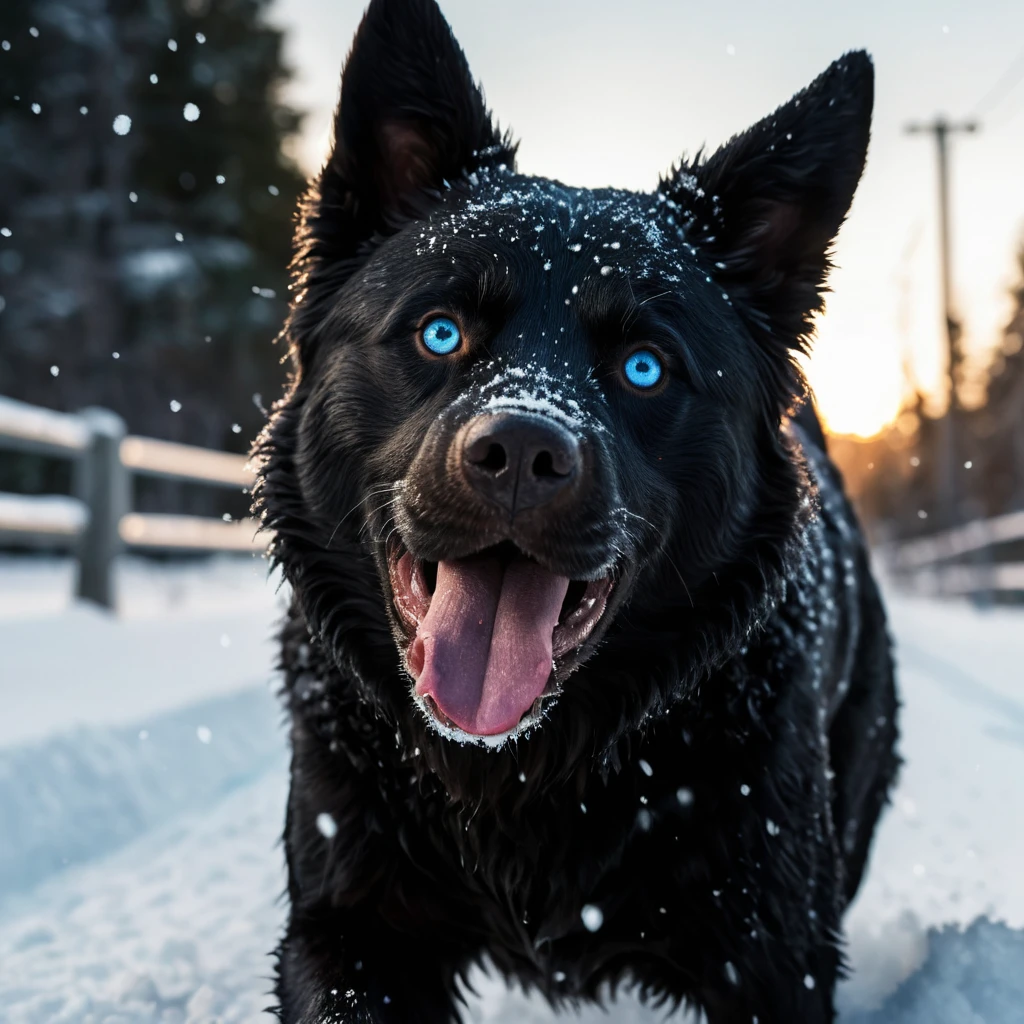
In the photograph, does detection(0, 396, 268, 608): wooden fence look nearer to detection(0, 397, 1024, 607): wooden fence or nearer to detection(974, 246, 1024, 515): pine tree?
detection(0, 397, 1024, 607): wooden fence

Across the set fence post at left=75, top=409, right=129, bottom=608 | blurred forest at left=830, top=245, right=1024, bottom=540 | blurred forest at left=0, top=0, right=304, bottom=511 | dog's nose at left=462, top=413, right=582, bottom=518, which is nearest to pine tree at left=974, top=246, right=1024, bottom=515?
blurred forest at left=830, top=245, right=1024, bottom=540

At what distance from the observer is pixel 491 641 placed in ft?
7.02

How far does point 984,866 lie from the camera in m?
3.40

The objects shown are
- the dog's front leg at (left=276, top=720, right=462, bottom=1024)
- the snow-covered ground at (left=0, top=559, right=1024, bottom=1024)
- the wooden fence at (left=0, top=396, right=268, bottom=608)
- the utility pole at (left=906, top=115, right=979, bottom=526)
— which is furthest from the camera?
the utility pole at (left=906, top=115, right=979, bottom=526)

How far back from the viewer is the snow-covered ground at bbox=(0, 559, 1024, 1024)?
2516 millimetres

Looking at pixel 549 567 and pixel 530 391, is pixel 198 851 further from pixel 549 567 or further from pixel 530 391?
pixel 530 391

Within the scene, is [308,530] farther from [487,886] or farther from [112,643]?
[112,643]

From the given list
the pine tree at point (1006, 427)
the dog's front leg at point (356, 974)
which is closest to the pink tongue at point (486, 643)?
the dog's front leg at point (356, 974)

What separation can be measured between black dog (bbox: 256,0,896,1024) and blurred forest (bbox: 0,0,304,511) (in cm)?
1731

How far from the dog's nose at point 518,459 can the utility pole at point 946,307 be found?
23474 mm

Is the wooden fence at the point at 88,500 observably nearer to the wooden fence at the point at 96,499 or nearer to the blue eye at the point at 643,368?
the wooden fence at the point at 96,499

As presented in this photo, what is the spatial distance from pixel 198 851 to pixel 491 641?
187cm

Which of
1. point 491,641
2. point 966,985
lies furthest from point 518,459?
point 966,985

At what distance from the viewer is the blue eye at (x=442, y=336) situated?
243 centimetres
